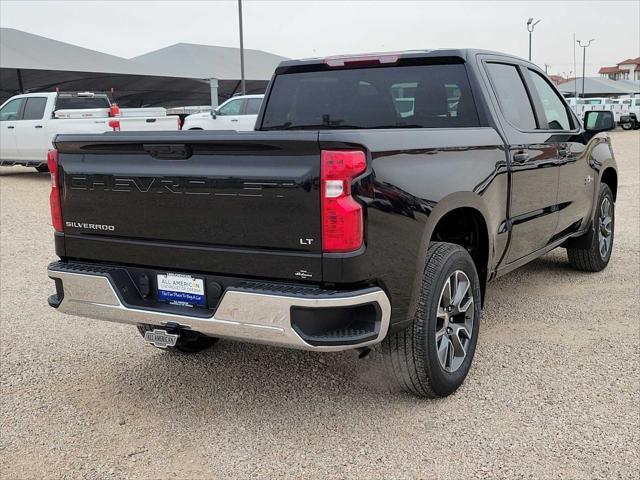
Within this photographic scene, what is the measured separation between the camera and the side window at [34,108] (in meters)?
14.1

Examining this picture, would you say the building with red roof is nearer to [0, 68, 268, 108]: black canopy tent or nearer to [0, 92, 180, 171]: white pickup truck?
[0, 68, 268, 108]: black canopy tent

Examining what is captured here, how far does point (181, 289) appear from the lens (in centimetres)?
334

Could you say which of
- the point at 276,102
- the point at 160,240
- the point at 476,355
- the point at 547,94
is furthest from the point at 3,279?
the point at 547,94

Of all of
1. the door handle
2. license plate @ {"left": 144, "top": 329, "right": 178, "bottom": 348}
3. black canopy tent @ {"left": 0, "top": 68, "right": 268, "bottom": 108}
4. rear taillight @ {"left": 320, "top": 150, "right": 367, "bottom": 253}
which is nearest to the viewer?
rear taillight @ {"left": 320, "top": 150, "right": 367, "bottom": 253}

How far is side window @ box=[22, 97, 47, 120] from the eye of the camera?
14130 mm

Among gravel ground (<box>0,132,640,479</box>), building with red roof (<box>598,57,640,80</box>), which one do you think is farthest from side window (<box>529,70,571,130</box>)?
building with red roof (<box>598,57,640,80</box>)

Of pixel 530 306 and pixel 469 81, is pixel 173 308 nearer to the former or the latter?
pixel 469 81

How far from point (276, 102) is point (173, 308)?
2.27 meters

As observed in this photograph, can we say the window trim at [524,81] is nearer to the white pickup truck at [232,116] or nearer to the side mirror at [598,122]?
the side mirror at [598,122]

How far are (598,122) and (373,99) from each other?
2.23 meters

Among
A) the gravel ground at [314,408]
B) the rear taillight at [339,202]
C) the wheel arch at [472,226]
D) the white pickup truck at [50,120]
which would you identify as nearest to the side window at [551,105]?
the gravel ground at [314,408]

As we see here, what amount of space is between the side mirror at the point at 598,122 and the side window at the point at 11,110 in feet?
40.6

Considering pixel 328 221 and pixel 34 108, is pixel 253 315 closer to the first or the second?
pixel 328 221

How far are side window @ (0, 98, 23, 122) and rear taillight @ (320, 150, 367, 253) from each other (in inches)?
529
